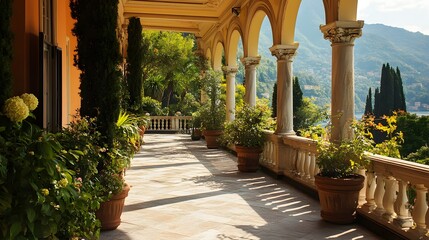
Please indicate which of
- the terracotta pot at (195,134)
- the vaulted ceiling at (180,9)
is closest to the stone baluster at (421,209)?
the vaulted ceiling at (180,9)

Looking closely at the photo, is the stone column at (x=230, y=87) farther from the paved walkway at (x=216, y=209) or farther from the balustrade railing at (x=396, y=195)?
the balustrade railing at (x=396, y=195)

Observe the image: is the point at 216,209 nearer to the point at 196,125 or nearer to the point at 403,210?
the point at 403,210

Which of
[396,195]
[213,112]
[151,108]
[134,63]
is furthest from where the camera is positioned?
[151,108]

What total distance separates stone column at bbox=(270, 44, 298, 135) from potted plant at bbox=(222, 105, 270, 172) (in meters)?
0.60

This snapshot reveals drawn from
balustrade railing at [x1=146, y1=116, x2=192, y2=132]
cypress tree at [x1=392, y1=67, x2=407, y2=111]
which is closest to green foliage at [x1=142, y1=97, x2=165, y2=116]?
balustrade railing at [x1=146, y1=116, x2=192, y2=132]

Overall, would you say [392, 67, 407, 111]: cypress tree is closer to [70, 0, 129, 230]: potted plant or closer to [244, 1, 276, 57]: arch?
[244, 1, 276, 57]: arch

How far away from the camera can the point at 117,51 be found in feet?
17.1

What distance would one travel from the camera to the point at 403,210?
487 cm

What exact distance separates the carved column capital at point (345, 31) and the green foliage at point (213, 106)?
8.87m

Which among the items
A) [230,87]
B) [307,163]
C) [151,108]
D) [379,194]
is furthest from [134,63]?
[379,194]

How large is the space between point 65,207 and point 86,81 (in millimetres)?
2467

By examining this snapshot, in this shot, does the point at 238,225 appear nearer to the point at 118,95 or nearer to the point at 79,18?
the point at 118,95

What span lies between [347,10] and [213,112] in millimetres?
9191

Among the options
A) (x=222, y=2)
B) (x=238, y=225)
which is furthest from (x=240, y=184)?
(x=222, y=2)
